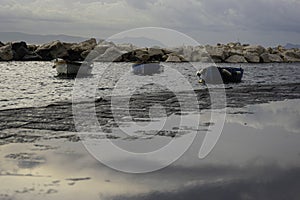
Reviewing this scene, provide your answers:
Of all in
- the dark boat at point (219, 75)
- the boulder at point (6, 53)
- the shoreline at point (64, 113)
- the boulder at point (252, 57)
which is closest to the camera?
the shoreline at point (64, 113)

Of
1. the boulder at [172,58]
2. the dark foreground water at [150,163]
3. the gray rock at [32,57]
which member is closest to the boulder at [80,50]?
the gray rock at [32,57]

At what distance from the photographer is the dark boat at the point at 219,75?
2952 centimetres

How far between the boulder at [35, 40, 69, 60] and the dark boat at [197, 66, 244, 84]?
3934 centimetres

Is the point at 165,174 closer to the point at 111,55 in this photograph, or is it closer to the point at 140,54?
the point at 140,54

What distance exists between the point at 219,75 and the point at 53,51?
4232 cm

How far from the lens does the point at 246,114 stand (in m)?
14.4

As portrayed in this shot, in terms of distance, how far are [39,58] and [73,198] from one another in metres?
62.9

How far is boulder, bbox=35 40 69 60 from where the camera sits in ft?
215

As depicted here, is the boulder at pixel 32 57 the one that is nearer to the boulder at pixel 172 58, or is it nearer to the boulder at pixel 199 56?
the boulder at pixel 172 58

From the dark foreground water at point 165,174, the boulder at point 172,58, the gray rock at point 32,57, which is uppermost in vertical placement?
the dark foreground water at point 165,174

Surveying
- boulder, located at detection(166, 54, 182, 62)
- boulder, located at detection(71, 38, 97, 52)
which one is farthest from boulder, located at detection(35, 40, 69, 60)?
boulder, located at detection(166, 54, 182, 62)

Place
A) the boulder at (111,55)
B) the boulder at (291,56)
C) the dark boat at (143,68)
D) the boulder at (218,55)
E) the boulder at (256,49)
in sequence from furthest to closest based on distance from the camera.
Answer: the boulder at (291,56), the boulder at (256,49), the boulder at (111,55), the boulder at (218,55), the dark boat at (143,68)

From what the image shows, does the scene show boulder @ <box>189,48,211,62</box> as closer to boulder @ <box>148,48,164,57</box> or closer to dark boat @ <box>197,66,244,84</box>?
boulder @ <box>148,48,164,57</box>

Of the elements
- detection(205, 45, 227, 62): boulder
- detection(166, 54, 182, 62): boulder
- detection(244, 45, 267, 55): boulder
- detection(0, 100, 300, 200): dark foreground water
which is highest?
detection(244, 45, 267, 55): boulder
